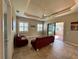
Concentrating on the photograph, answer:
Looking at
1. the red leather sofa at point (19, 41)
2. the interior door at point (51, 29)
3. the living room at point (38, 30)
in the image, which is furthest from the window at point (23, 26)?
the red leather sofa at point (19, 41)

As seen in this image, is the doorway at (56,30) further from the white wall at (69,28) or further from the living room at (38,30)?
the white wall at (69,28)

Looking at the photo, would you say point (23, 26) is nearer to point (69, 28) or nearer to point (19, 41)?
point (19, 41)

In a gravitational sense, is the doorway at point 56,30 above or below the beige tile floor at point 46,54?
above

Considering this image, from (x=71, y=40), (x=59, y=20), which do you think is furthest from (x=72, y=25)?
(x=59, y=20)

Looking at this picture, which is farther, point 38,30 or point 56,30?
point 38,30

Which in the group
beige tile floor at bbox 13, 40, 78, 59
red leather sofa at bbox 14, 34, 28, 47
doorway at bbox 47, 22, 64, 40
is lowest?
beige tile floor at bbox 13, 40, 78, 59

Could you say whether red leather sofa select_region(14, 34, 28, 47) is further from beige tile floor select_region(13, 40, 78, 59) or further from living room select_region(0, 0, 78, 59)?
beige tile floor select_region(13, 40, 78, 59)

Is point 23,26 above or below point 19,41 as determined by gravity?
above

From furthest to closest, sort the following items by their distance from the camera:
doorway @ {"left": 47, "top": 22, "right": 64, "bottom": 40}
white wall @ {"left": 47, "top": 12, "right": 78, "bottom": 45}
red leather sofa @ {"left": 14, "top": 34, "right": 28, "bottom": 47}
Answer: doorway @ {"left": 47, "top": 22, "right": 64, "bottom": 40}, white wall @ {"left": 47, "top": 12, "right": 78, "bottom": 45}, red leather sofa @ {"left": 14, "top": 34, "right": 28, "bottom": 47}

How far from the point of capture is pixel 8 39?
11.3 ft

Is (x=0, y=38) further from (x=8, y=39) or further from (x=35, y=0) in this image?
(x=35, y=0)

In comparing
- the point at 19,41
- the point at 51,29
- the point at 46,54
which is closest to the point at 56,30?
the point at 51,29

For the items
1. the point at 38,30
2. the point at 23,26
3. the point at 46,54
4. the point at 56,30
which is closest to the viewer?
the point at 46,54

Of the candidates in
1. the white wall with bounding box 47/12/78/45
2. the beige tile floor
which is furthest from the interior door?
the beige tile floor
